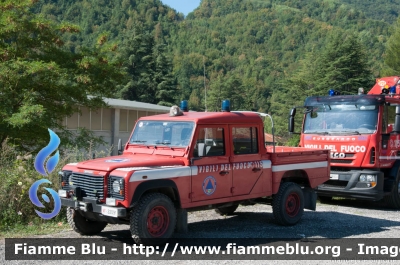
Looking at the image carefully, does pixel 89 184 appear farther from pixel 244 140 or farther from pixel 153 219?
pixel 244 140

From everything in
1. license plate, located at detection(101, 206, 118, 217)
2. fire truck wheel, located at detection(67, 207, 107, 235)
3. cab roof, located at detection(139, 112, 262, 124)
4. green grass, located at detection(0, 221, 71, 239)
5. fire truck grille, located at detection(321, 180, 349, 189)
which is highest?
cab roof, located at detection(139, 112, 262, 124)

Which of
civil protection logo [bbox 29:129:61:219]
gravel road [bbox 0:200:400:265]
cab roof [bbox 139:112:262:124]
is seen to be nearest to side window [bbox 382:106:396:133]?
gravel road [bbox 0:200:400:265]

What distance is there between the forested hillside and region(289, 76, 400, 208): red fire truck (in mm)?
44095

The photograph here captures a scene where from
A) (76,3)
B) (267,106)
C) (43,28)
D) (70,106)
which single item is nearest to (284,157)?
(70,106)

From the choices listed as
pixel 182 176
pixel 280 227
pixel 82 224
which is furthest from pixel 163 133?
pixel 280 227

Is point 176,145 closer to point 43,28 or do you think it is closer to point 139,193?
point 139,193

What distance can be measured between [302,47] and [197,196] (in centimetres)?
13798

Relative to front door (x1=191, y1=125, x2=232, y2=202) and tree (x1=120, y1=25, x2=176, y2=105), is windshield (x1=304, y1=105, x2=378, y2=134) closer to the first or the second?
front door (x1=191, y1=125, x2=232, y2=202)

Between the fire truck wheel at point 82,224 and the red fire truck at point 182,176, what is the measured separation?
0.7 inches

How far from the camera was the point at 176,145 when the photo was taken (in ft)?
27.9

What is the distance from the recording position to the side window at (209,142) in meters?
8.41

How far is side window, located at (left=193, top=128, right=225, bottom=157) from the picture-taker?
27.6 feet

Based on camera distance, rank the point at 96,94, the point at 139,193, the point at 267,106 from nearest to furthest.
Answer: the point at 139,193, the point at 96,94, the point at 267,106

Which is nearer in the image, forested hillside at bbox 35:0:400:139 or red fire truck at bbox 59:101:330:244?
red fire truck at bbox 59:101:330:244
